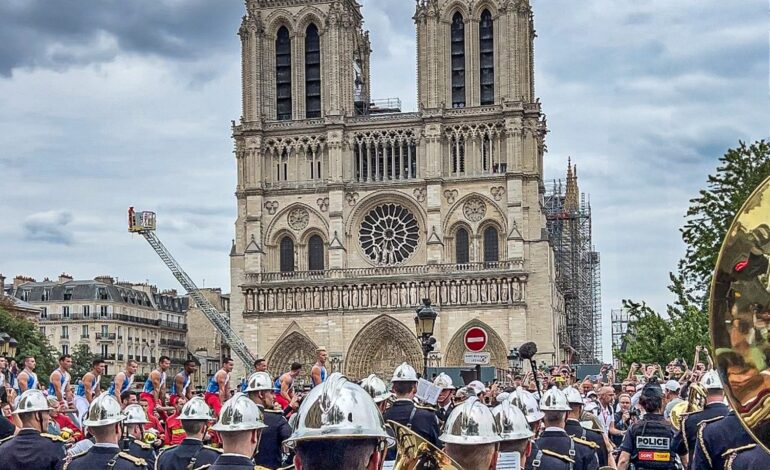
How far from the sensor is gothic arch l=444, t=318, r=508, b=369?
5216 cm

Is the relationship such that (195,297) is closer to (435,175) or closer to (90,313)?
(435,175)

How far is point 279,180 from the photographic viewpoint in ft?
183

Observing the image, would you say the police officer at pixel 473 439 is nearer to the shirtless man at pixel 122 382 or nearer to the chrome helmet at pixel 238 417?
the chrome helmet at pixel 238 417

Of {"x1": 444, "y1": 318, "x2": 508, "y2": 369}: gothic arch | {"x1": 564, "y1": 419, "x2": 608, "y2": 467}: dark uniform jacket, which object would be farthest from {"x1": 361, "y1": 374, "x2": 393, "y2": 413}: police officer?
{"x1": 444, "y1": 318, "x2": 508, "y2": 369}: gothic arch

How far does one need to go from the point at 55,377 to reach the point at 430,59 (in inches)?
1677

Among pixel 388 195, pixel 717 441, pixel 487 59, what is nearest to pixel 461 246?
Answer: pixel 388 195

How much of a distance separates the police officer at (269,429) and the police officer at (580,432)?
90.7 inches

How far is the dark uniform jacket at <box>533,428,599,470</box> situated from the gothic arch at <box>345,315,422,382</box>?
4475 cm

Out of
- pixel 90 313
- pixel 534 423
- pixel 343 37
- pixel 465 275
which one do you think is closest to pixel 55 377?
pixel 534 423

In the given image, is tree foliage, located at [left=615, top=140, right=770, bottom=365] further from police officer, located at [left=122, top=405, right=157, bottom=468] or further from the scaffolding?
the scaffolding

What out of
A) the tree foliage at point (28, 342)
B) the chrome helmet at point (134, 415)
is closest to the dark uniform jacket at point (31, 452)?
the chrome helmet at point (134, 415)

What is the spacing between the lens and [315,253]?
55.8 meters

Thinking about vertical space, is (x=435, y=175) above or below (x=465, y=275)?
above

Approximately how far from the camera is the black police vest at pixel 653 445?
925cm
